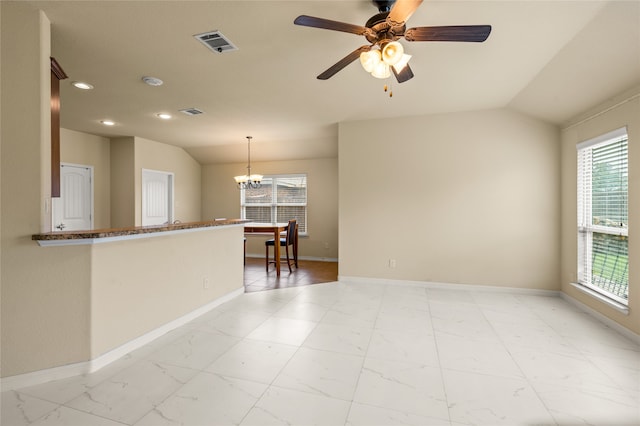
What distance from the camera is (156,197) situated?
20.0 ft

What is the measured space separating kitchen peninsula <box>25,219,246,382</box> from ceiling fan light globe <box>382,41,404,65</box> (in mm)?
2237

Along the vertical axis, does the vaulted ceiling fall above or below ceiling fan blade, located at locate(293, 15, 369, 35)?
above

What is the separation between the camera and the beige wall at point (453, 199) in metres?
3.84

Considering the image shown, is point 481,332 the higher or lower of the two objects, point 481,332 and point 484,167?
the lower

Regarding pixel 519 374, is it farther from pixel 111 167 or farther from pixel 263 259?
pixel 111 167

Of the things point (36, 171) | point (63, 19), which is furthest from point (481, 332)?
point (63, 19)

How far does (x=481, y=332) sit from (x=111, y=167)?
672 cm

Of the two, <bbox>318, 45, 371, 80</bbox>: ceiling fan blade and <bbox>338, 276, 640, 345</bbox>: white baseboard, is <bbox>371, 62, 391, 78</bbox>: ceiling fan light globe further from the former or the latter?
<bbox>338, 276, 640, 345</bbox>: white baseboard

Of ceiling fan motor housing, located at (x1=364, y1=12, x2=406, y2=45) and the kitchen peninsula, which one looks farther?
the kitchen peninsula

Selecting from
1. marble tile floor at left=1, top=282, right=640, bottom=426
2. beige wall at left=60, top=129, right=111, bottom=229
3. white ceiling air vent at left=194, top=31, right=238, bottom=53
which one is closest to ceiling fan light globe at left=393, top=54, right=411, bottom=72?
white ceiling air vent at left=194, top=31, right=238, bottom=53

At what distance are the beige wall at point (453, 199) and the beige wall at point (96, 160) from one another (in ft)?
15.2

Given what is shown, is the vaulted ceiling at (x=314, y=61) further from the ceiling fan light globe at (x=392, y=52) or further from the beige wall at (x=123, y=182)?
the beige wall at (x=123, y=182)

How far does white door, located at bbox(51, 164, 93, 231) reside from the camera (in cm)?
478

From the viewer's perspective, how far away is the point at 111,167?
564 cm
